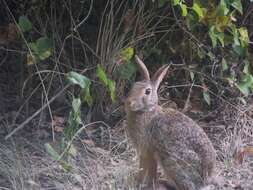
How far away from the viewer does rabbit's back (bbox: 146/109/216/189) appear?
17.0ft

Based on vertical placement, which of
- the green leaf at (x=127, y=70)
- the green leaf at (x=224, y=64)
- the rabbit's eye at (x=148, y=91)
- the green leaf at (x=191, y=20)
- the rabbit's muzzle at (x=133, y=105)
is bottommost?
the green leaf at (x=224, y=64)

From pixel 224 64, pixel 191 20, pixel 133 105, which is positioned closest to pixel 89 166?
pixel 133 105

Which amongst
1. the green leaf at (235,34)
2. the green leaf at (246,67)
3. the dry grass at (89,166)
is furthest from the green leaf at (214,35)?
the dry grass at (89,166)

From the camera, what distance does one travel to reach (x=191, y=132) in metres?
5.32

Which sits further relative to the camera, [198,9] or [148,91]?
[198,9]

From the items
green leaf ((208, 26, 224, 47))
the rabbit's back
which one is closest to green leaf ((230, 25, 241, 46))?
green leaf ((208, 26, 224, 47))

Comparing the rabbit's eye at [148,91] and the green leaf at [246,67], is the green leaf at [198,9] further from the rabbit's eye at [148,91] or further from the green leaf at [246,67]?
the green leaf at [246,67]

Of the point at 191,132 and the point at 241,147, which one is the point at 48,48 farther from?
the point at 241,147

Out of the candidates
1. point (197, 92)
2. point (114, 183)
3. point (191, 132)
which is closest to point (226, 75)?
point (197, 92)

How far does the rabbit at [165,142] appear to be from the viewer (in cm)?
520

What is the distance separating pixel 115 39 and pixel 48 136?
1.09m

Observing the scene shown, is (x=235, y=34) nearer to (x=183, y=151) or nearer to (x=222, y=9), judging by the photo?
(x=222, y=9)

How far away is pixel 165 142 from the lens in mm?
5270

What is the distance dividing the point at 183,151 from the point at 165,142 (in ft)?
0.51
